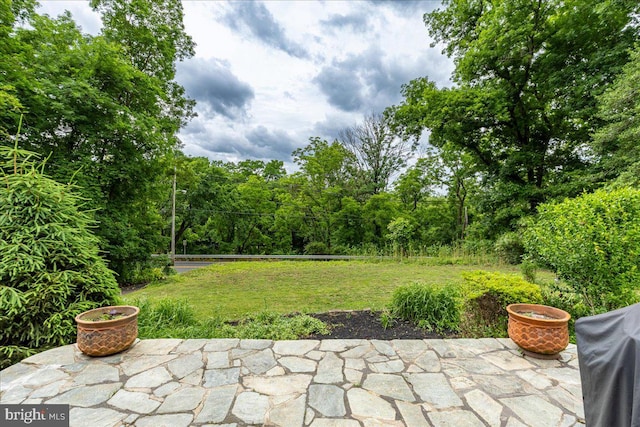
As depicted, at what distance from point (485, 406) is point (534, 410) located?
29 cm

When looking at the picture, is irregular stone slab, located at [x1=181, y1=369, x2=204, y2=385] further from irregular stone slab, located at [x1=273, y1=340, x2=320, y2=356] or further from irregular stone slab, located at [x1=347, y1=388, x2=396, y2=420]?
irregular stone slab, located at [x1=347, y1=388, x2=396, y2=420]

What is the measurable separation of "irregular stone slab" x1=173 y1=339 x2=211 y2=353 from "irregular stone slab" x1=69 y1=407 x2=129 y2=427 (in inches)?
32.2

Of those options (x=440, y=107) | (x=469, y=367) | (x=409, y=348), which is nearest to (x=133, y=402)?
(x=409, y=348)

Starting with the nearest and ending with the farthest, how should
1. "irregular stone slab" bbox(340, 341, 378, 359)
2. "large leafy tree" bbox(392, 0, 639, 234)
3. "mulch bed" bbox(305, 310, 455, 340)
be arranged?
"irregular stone slab" bbox(340, 341, 378, 359), "mulch bed" bbox(305, 310, 455, 340), "large leafy tree" bbox(392, 0, 639, 234)

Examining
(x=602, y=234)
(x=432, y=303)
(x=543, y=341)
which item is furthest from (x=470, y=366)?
(x=602, y=234)

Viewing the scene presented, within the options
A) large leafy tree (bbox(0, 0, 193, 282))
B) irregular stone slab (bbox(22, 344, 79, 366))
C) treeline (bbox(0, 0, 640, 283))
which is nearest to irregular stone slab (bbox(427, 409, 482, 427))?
irregular stone slab (bbox(22, 344, 79, 366))

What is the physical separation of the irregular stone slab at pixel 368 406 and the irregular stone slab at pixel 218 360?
110 cm

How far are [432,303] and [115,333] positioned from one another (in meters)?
3.61

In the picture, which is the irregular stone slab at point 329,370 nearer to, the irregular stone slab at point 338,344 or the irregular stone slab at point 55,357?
the irregular stone slab at point 338,344

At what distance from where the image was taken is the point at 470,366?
217cm

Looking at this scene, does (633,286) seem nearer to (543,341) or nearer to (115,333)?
(543,341)

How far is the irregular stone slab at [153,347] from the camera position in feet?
7.86

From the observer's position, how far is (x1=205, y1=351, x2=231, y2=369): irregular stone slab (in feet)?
7.13

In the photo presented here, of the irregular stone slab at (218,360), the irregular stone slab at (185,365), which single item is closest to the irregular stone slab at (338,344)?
the irregular stone slab at (218,360)
